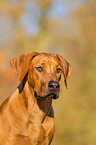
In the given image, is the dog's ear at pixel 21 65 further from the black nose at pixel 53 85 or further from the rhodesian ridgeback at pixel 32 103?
the black nose at pixel 53 85

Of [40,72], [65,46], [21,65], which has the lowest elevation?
[65,46]

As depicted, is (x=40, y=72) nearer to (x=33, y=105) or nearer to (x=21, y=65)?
(x=21, y=65)

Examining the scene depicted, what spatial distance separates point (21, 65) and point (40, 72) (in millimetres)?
412

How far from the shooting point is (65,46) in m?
19.0

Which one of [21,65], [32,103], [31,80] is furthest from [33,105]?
[21,65]

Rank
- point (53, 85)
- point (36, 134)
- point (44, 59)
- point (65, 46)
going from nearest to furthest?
point (53, 85) < point (36, 134) < point (44, 59) < point (65, 46)

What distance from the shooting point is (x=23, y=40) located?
70.7 feet

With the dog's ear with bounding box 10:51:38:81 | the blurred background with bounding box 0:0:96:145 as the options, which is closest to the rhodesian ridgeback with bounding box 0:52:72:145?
the dog's ear with bounding box 10:51:38:81

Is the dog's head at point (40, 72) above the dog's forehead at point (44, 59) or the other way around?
the other way around

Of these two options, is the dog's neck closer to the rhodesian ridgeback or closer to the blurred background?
the rhodesian ridgeback

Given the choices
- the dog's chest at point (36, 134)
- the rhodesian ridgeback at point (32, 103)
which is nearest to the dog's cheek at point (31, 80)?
the rhodesian ridgeback at point (32, 103)

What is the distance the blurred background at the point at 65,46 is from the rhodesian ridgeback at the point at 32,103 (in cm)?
1143

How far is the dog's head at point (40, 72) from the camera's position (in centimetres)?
500

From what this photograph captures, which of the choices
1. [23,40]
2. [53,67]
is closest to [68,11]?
[23,40]
